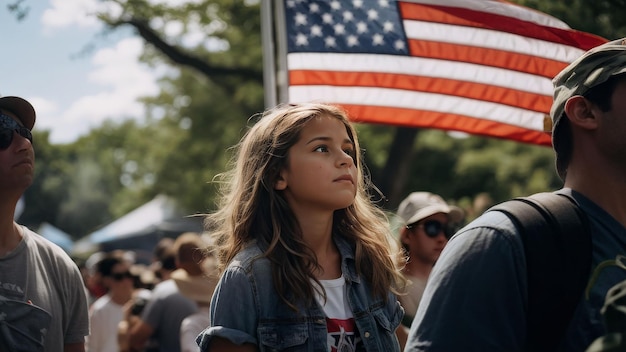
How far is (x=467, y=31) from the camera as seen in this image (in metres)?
6.86

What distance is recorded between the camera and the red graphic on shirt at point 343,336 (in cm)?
324

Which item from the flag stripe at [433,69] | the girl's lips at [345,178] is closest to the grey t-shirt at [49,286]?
the girl's lips at [345,178]

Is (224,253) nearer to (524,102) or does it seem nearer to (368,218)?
(368,218)

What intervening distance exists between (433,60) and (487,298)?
16.6 feet

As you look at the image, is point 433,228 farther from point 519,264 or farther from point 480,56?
point 519,264

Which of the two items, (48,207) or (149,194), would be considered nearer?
(149,194)

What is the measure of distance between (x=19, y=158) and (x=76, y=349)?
0.90m

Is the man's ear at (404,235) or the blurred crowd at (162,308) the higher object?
the man's ear at (404,235)

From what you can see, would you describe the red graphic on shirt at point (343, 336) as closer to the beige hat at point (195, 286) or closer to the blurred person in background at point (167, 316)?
the beige hat at point (195, 286)

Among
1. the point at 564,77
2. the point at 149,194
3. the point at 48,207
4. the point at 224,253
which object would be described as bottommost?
the point at 48,207

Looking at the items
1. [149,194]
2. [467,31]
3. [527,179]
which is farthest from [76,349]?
[149,194]

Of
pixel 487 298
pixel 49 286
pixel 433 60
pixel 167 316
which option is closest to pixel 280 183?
pixel 49 286

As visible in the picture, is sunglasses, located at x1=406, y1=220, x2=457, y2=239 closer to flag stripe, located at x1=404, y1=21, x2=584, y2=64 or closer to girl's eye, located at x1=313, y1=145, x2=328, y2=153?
flag stripe, located at x1=404, y1=21, x2=584, y2=64

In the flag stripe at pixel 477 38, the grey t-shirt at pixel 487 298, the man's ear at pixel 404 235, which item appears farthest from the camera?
the flag stripe at pixel 477 38
